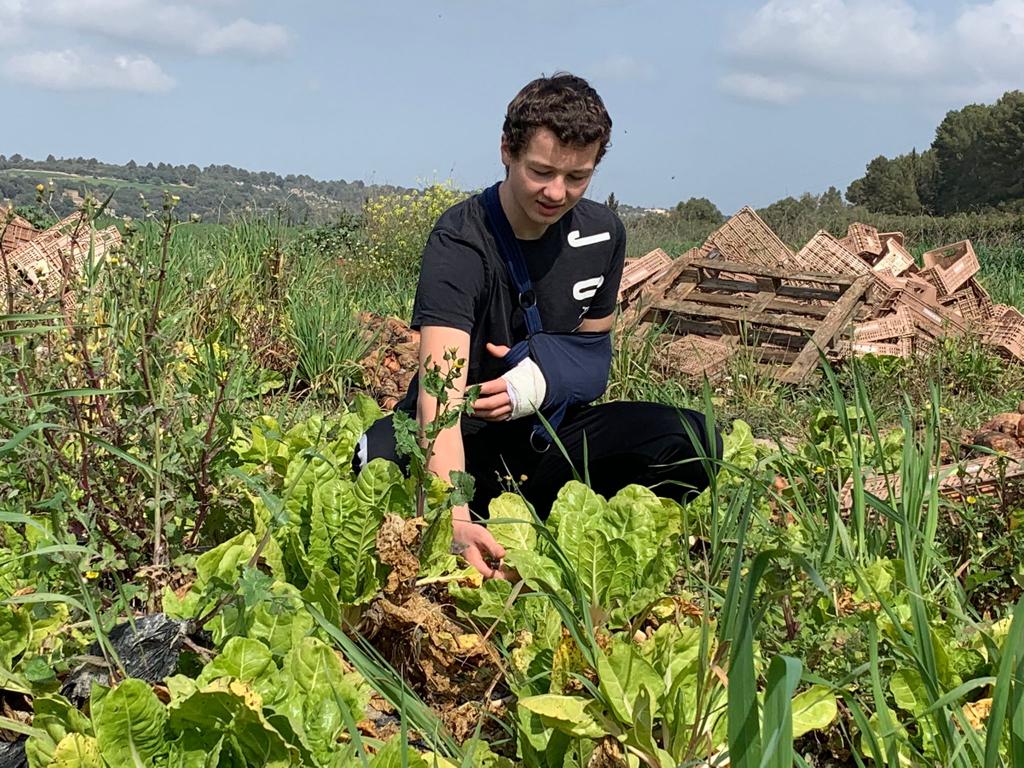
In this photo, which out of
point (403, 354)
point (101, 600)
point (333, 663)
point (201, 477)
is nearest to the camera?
point (333, 663)

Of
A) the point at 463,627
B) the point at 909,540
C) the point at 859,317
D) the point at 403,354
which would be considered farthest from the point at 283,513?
the point at 859,317

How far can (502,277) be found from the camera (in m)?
2.92

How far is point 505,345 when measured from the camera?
9.87ft

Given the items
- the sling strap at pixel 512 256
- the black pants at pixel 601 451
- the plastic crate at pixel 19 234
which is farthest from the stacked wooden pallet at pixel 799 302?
the plastic crate at pixel 19 234

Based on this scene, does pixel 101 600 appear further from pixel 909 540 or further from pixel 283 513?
pixel 909 540

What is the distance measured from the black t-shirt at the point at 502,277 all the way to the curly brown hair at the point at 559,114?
0.92 ft

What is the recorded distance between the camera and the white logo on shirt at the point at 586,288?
3.12 m

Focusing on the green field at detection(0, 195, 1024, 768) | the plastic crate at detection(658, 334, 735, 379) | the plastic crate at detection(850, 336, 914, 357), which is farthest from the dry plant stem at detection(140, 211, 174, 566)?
the plastic crate at detection(850, 336, 914, 357)

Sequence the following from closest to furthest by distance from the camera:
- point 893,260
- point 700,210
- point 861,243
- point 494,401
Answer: point 494,401, point 893,260, point 861,243, point 700,210

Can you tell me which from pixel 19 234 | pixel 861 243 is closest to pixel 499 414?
pixel 19 234

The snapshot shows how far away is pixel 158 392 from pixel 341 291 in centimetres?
450

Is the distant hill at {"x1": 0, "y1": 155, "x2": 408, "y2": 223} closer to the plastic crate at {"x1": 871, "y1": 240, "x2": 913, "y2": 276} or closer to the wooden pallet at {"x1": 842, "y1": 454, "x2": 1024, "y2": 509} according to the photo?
the wooden pallet at {"x1": 842, "y1": 454, "x2": 1024, "y2": 509}

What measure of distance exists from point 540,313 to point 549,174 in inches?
20.3

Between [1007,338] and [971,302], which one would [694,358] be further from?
[971,302]
